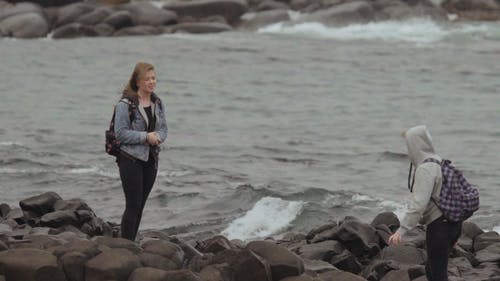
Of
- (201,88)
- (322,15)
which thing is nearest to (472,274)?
(201,88)

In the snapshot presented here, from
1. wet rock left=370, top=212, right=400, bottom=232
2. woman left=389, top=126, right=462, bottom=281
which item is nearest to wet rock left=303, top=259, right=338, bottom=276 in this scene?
woman left=389, top=126, right=462, bottom=281

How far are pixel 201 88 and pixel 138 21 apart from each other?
12835mm

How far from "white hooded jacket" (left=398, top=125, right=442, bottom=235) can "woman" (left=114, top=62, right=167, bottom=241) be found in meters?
2.32

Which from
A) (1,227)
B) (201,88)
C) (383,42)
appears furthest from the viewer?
(383,42)

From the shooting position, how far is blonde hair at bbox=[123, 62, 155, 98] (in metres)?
9.81

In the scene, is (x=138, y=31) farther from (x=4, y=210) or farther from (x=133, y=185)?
(x=133, y=185)

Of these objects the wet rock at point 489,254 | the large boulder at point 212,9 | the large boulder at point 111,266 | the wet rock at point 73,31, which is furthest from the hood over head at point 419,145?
the large boulder at point 212,9

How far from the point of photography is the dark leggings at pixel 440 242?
28.0ft

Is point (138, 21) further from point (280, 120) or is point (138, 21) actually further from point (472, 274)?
point (472, 274)

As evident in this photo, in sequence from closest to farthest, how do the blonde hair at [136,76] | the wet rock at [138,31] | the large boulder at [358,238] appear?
the blonde hair at [136,76] < the large boulder at [358,238] < the wet rock at [138,31]

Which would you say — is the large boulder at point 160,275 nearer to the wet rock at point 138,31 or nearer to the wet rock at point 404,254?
the wet rock at point 404,254

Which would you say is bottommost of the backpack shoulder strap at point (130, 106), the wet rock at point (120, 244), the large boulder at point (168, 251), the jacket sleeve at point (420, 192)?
the large boulder at point (168, 251)

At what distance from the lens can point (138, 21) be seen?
4038 cm

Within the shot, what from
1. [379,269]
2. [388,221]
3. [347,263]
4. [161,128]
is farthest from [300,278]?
[388,221]
